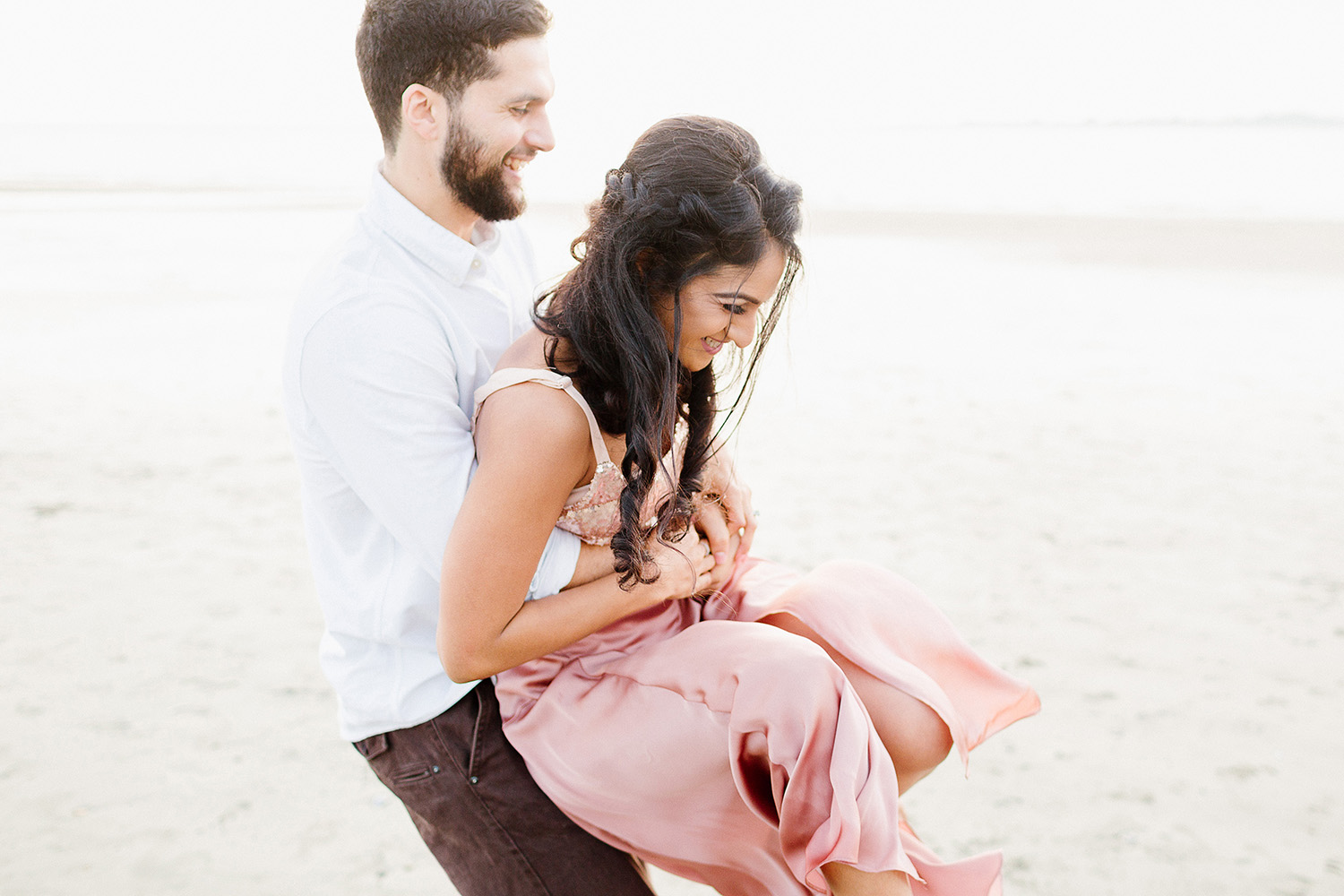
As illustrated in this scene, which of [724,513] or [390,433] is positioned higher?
[390,433]

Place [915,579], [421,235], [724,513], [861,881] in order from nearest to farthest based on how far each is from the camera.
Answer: [861,881], [421,235], [724,513], [915,579]

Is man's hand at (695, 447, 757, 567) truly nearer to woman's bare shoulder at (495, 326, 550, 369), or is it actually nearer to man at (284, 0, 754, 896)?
man at (284, 0, 754, 896)

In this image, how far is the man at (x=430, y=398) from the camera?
5.94ft

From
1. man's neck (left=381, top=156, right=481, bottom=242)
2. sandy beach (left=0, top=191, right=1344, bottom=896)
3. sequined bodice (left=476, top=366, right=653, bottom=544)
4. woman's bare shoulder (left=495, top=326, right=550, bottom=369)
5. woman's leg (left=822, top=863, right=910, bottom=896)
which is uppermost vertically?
man's neck (left=381, top=156, right=481, bottom=242)

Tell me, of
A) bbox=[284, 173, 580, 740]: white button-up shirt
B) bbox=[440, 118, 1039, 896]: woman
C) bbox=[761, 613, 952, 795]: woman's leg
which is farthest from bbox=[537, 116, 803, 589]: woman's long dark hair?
bbox=[761, 613, 952, 795]: woman's leg

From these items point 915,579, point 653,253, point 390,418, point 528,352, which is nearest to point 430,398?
point 390,418

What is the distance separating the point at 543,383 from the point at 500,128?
533 mm

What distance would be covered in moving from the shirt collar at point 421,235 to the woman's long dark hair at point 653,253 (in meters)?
0.25

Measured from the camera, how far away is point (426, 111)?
196cm

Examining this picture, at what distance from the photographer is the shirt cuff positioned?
1.84m

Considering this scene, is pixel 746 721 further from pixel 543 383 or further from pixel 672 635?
pixel 543 383

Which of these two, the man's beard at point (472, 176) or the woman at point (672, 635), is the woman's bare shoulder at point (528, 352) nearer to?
the woman at point (672, 635)

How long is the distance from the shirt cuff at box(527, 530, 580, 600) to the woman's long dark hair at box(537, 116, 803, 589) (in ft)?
0.33

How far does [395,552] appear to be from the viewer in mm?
1928
